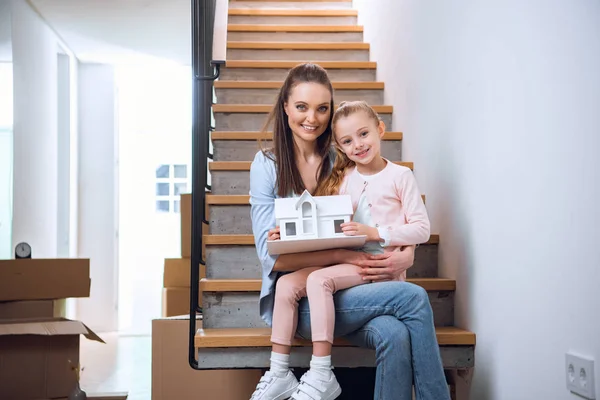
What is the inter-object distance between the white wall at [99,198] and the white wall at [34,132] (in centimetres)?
82

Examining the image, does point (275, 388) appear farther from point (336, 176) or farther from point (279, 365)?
point (336, 176)

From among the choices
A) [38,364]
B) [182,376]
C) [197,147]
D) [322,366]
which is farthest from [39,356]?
[322,366]

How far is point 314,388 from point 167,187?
5.47m

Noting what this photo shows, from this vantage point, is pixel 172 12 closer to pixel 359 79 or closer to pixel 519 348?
pixel 359 79

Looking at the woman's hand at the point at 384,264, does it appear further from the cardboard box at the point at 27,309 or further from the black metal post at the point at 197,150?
the cardboard box at the point at 27,309

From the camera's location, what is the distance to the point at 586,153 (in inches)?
61.3

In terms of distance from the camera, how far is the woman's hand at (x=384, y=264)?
1.94 m

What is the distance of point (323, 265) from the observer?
198cm

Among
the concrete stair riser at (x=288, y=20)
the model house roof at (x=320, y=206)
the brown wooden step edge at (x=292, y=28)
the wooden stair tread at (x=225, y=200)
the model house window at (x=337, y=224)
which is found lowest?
the model house window at (x=337, y=224)

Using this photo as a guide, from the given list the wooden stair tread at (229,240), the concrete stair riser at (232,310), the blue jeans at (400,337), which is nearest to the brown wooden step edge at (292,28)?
the wooden stair tread at (229,240)

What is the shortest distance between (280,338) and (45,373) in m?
1.79

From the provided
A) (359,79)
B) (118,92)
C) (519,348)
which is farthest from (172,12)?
(519,348)

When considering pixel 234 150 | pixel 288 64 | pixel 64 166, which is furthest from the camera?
pixel 64 166

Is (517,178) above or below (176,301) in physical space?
above
